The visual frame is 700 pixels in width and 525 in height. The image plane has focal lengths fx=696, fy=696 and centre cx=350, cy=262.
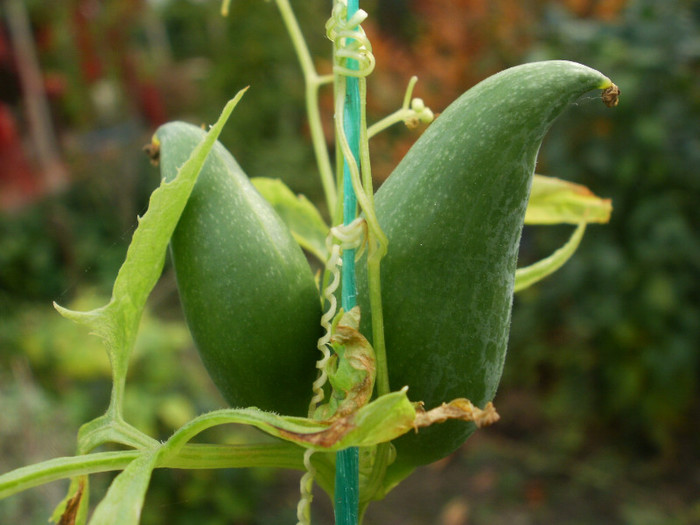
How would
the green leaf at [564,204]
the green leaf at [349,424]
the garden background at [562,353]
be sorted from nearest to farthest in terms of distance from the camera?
the green leaf at [349,424] < the green leaf at [564,204] < the garden background at [562,353]

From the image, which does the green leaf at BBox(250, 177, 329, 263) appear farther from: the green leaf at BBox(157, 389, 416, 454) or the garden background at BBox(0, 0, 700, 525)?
the garden background at BBox(0, 0, 700, 525)

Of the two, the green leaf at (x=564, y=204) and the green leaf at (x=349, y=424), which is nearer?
the green leaf at (x=349, y=424)

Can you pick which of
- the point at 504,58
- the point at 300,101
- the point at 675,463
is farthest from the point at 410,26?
the point at 675,463

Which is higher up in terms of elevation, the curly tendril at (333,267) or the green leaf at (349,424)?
the curly tendril at (333,267)

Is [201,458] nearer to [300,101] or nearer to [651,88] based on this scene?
[651,88]

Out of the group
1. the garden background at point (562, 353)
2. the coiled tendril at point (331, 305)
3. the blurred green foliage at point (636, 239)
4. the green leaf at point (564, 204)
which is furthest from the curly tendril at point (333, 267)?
the blurred green foliage at point (636, 239)

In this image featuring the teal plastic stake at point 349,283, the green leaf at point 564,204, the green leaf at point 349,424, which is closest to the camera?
the green leaf at point 349,424

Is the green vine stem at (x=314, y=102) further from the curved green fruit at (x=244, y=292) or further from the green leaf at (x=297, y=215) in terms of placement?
the curved green fruit at (x=244, y=292)

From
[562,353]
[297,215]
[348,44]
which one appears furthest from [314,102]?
[562,353]
